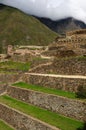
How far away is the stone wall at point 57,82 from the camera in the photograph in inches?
660

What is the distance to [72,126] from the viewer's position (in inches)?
555

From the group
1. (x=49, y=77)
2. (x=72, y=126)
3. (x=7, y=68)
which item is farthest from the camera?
(x=7, y=68)

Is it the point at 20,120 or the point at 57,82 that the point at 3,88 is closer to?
the point at 57,82

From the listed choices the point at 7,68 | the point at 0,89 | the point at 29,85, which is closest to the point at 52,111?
the point at 29,85

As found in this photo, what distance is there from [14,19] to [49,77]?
299 feet

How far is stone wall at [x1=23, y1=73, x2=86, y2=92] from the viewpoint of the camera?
660 inches

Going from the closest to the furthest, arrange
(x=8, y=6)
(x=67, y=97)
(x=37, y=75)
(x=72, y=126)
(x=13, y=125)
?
1. (x=72, y=126)
2. (x=67, y=97)
3. (x=13, y=125)
4. (x=37, y=75)
5. (x=8, y=6)

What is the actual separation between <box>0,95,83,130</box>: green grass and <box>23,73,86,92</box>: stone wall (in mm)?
1664

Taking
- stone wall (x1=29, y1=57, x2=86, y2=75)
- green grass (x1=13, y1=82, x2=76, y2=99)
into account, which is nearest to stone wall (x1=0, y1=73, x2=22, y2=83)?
green grass (x1=13, y1=82, x2=76, y2=99)

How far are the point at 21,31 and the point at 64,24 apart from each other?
13268mm

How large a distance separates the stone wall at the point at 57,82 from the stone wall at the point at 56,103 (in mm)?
1181

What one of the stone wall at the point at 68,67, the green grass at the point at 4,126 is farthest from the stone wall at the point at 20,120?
the stone wall at the point at 68,67

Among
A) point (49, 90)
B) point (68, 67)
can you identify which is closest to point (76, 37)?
point (68, 67)

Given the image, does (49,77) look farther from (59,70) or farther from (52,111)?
(52,111)
